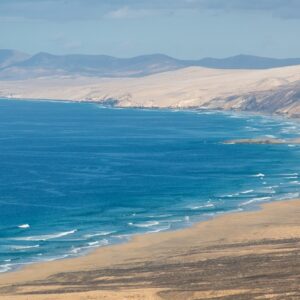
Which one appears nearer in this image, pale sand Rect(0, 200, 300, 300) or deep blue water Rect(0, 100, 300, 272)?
pale sand Rect(0, 200, 300, 300)

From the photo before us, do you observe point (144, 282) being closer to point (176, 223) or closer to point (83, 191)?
point (176, 223)

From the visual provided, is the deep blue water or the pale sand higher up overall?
the deep blue water

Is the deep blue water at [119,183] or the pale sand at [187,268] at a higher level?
the deep blue water at [119,183]

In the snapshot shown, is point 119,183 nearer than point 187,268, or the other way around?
point 187,268

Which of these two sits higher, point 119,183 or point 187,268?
point 119,183

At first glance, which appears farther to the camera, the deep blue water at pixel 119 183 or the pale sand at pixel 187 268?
the deep blue water at pixel 119 183
